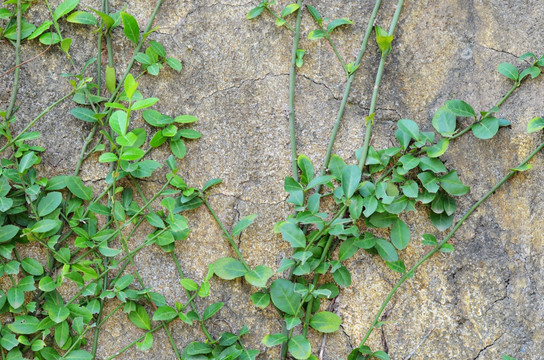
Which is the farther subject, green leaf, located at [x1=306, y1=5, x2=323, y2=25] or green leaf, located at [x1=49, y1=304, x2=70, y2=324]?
green leaf, located at [x1=306, y1=5, x2=323, y2=25]

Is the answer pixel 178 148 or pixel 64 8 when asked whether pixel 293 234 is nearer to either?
pixel 178 148

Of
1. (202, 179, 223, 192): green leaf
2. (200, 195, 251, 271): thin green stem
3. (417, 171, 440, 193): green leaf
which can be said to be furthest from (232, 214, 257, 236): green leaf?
(417, 171, 440, 193): green leaf

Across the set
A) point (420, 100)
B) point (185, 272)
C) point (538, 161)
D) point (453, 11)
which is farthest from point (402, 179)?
point (185, 272)

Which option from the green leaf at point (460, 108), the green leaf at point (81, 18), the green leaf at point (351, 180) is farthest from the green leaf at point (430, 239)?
the green leaf at point (81, 18)

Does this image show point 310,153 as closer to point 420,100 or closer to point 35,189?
point 420,100

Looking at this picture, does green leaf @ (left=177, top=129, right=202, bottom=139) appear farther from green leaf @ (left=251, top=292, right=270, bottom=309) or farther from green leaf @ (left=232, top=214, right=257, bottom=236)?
green leaf @ (left=251, top=292, right=270, bottom=309)
